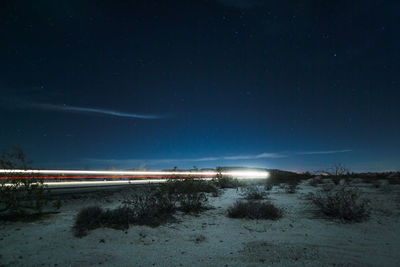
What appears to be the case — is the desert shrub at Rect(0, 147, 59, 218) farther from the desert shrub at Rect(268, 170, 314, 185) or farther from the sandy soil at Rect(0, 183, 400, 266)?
the desert shrub at Rect(268, 170, 314, 185)

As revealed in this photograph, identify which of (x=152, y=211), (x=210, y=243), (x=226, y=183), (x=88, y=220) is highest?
(x=226, y=183)

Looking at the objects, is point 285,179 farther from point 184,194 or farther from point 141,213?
point 141,213

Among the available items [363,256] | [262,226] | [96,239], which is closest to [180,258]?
[96,239]

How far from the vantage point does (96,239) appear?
16.7ft

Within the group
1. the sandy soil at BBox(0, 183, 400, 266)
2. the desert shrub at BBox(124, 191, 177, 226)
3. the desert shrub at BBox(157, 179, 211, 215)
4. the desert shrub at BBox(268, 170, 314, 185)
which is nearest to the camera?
the sandy soil at BBox(0, 183, 400, 266)

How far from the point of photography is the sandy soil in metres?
4.13

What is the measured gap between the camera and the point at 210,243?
5.05m

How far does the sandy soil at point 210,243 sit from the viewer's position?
13.6 ft

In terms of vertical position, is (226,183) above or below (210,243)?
above

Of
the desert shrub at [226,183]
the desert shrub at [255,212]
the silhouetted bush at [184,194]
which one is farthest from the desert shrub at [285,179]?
the desert shrub at [255,212]

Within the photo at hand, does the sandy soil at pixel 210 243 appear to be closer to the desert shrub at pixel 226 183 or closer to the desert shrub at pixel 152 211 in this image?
the desert shrub at pixel 152 211

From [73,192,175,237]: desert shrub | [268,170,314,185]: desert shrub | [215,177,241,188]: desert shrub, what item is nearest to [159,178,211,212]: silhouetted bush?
[73,192,175,237]: desert shrub

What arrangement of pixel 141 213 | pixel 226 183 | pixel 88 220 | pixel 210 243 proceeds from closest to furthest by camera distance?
1. pixel 210 243
2. pixel 88 220
3. pixel 141 213
4. pixel 226 183

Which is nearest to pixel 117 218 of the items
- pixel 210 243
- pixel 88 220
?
pixel 88 220
